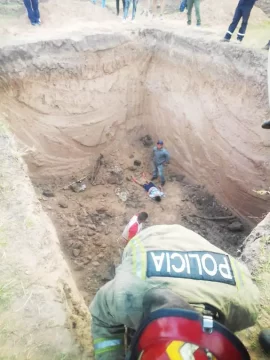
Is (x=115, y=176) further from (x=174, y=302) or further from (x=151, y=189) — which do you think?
(x=174, y=302)

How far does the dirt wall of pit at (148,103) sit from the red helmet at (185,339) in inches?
211

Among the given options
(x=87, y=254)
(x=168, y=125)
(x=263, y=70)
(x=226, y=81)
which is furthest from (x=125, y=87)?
(x=87, y=254)

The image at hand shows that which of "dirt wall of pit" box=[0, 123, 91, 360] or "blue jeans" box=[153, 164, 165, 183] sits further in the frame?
"blue jeans" box=[153, 164, 165, 183]

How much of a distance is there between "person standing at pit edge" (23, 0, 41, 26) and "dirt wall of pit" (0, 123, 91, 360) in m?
5.83

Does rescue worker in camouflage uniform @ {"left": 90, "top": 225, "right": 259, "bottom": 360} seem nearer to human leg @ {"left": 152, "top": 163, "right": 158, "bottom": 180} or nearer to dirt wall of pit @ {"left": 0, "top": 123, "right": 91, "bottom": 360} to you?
dirt wall of pit @ {"left": 0, "top": 123, "right": 91, "bottom": 360}

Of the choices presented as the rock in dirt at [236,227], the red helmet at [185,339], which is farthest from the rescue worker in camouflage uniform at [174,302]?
the rock in dirt at [236,227]

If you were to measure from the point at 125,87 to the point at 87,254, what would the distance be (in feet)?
14.7

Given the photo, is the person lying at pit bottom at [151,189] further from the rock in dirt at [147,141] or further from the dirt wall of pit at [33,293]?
the dirt wall of pit at [33,293]

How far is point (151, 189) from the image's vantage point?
23.4 feet

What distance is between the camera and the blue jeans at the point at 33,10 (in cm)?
790

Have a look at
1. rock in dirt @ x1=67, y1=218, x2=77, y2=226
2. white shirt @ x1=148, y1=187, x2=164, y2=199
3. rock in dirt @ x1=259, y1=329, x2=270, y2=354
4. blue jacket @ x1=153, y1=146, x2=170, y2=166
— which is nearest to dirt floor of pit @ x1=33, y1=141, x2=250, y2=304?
rock in dirt @ x1=67, y1=218, x2=77, y2=226

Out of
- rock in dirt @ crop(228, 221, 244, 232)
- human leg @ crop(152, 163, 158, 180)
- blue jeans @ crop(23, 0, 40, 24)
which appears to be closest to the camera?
rock in dirt @ crop(228, 221, 244, 232)

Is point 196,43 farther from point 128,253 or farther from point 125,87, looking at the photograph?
point 128,253

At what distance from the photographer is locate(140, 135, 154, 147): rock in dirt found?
27.1 feet
